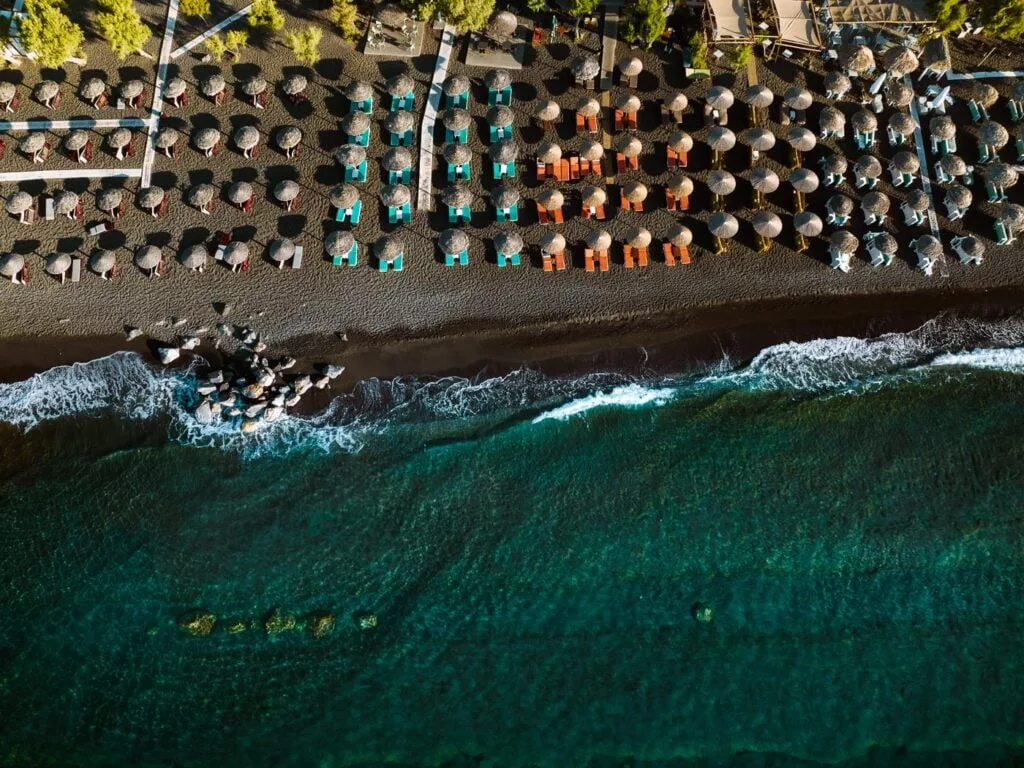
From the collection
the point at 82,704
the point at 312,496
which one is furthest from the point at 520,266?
the point at 82,704

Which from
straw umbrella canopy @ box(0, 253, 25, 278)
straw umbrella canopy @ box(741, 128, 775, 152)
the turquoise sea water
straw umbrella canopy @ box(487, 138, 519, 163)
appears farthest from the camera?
straw umbrella canopy @ box(487, 138, 519, 163)

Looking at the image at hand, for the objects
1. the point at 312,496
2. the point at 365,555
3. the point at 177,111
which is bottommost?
the point at 365,555

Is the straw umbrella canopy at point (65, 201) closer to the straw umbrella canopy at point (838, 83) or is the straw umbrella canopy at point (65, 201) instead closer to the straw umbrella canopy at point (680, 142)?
the straw umbrella canopy at point (680, 142)

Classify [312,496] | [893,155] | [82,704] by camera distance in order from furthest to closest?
[893,155] < [312,496] < [82,704]

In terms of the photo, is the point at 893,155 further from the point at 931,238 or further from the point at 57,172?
the point at 57,172

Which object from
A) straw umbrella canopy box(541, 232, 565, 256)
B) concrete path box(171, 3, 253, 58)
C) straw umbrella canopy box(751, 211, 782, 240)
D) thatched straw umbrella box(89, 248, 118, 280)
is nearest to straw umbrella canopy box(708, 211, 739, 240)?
straw umbrella canopy box(751, 211, 782, 240)

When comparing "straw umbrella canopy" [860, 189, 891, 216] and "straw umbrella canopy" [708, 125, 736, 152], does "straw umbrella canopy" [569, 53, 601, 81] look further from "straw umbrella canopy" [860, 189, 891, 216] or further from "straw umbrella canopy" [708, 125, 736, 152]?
"straw umbrella canopy" [860, 189, 891, 216]

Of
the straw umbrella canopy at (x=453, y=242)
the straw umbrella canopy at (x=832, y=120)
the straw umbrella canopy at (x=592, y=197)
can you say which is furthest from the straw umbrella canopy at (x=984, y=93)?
the straw umbrella canopy at (x=453, y=242)
